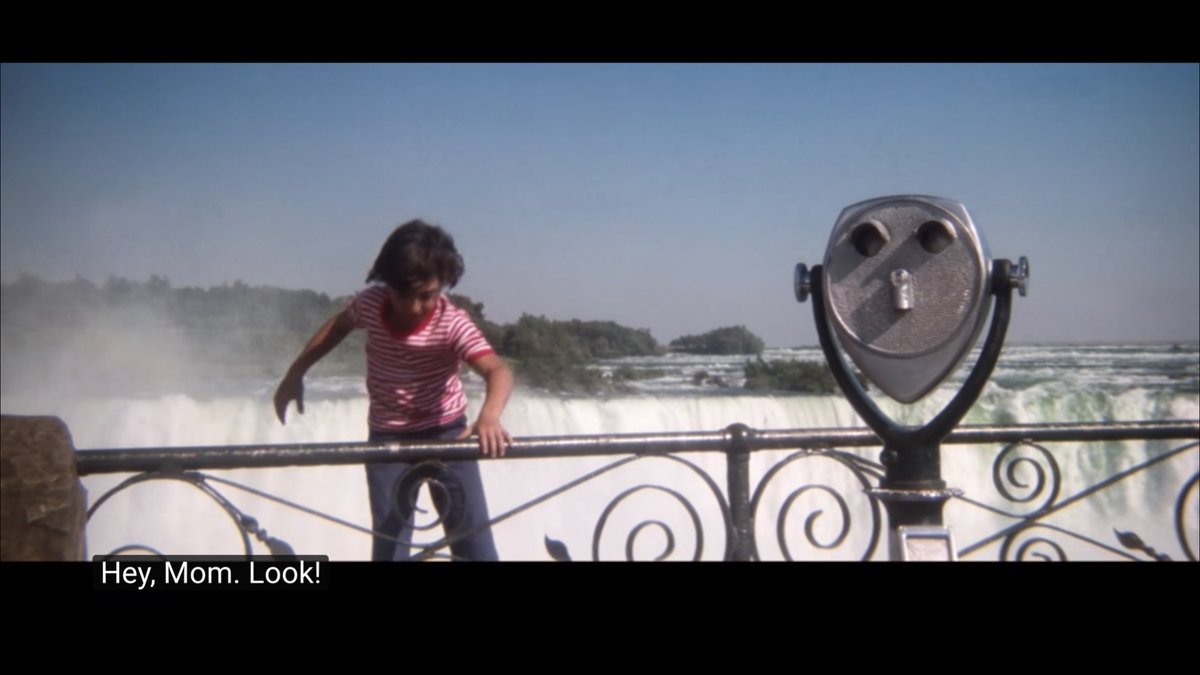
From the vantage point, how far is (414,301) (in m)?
2.82

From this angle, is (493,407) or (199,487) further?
(493,407)

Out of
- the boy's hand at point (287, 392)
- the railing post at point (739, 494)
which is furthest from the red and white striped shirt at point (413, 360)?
the railing post at point (739, 494)

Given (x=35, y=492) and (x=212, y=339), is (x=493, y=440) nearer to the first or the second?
(x=35, y=492)

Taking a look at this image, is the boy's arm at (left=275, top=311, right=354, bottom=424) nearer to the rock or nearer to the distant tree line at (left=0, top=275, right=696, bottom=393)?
the rock

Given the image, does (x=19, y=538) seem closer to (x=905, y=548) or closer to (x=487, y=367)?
(x=487, y=367)

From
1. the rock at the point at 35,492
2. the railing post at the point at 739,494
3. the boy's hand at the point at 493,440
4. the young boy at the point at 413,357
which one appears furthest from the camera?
the young boy at the point at 413,357

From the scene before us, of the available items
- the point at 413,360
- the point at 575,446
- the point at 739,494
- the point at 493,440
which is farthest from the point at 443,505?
the point at 739,494

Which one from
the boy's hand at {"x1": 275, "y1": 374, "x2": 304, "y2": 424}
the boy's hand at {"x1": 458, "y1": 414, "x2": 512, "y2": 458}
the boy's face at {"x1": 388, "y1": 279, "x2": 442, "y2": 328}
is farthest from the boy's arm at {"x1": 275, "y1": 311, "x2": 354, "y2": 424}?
the boy's hand at {"x1": 458, "y1": 414, "x2": 512, "y2": 458}

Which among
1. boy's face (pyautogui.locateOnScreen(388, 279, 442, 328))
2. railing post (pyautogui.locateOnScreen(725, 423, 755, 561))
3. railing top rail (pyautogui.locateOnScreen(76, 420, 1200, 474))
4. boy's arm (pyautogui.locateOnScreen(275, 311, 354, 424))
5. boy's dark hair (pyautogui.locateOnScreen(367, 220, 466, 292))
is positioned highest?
boy's dark hair (pyautogui.locateOnScreen(367, 220, 466, 292))

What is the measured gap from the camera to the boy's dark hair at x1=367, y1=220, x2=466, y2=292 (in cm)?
275

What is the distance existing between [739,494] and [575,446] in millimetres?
448

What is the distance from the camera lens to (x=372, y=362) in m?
2.92

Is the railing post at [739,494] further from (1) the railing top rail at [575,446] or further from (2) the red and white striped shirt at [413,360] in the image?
(2) the red and white striped shirt at [413,360]

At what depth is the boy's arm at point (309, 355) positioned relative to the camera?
9.14 feet
